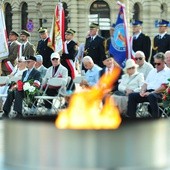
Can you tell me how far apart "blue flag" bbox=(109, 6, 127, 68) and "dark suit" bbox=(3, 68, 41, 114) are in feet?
6.24

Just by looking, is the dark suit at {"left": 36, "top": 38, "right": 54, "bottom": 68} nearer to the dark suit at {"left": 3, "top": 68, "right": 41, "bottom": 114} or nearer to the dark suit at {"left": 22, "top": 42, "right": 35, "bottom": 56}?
the dark suit at {"left": 22, "top": 42, "right": 35, "bottom": 56}

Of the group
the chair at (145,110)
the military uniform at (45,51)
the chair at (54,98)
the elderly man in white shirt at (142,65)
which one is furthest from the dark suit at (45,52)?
the chair at (145,110)

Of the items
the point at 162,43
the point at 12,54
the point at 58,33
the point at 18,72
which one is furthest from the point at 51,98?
the point at 12,54

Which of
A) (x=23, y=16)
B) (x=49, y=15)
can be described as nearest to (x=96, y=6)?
(x=49, y=15)

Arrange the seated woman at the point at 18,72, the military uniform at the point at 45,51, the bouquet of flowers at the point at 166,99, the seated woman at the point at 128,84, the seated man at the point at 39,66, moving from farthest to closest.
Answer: the military uniform at the point at 45,51 < the seated woman at the point at 18,72 < the seated man at the point at 39,66 < the seated woman at the point at 128,84 < the bouquet of flowers at the point at 166,99

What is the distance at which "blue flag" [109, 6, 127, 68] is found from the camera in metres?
14.8

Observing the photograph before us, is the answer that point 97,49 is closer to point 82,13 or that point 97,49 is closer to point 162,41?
point 162,41

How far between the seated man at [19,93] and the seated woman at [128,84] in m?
2.09

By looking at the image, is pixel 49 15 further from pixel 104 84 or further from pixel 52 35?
pixel 104 84

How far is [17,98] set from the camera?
13.4 m

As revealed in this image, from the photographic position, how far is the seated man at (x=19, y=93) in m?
13.3

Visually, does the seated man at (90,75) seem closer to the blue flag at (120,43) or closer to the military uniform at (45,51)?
the blue flag at (120,43)

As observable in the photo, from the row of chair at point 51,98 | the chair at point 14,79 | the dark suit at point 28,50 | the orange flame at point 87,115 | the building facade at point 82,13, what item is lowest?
the row of chair at point 51,98

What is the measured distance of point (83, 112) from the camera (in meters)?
5.59
